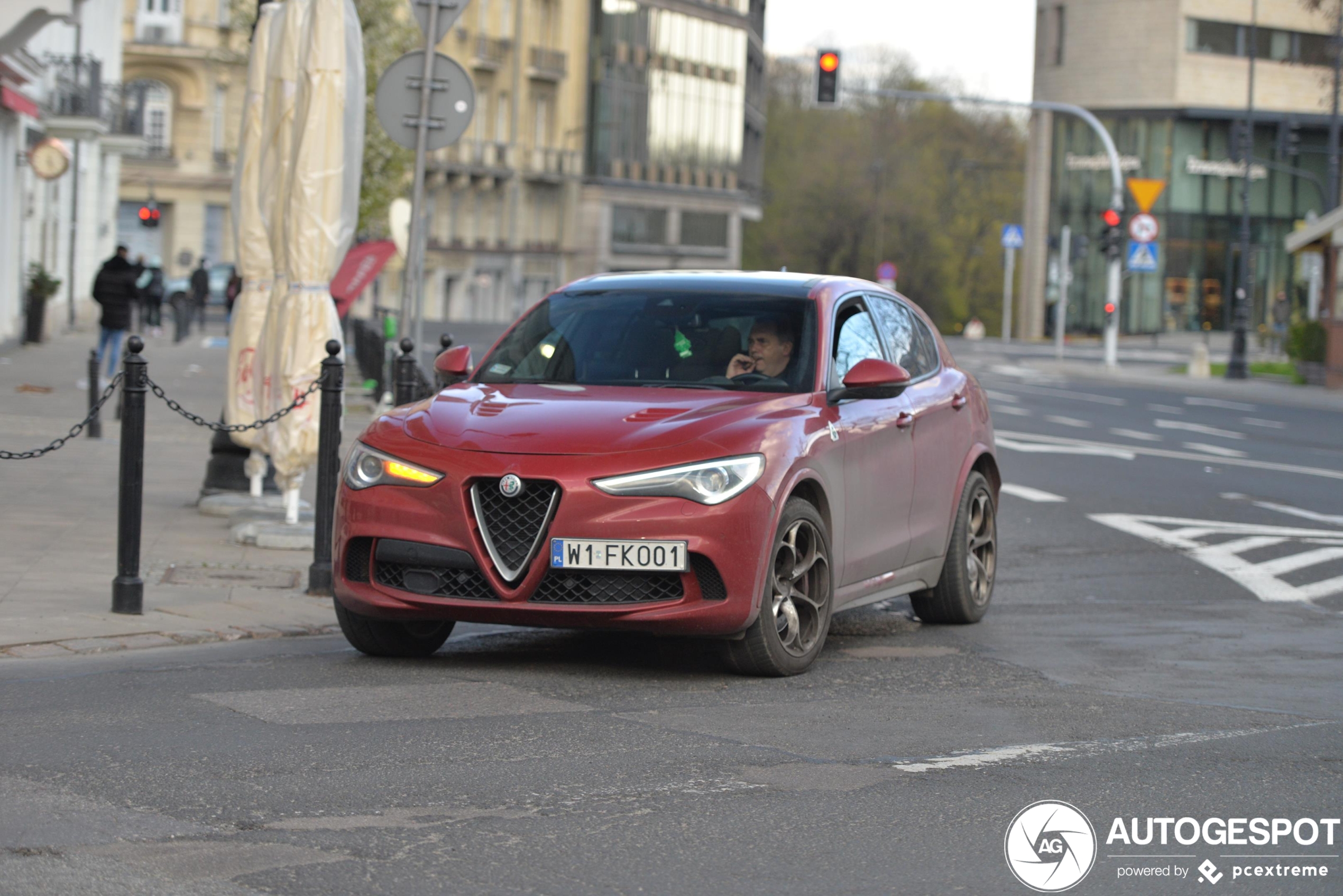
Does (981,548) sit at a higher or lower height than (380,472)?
lower

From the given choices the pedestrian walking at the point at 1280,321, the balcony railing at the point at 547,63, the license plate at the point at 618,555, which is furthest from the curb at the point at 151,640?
the balcony railing at the point at 547,63

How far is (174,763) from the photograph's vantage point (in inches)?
219

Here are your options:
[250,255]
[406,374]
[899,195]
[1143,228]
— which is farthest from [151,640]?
[899,195]

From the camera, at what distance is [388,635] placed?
7652 millimetres

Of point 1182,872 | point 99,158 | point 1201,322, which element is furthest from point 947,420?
point 1201,322

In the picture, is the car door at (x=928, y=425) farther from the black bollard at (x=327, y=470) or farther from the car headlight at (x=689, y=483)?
the black bollard at (x=327, y=470)

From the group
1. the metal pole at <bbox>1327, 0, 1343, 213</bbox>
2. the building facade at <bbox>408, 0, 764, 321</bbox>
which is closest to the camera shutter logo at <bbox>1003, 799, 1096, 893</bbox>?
the metal pole at <bbox>1327, 0, 1343, 213</bbox>

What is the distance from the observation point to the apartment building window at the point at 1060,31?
8069cm

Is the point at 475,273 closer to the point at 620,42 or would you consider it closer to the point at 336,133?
the point at 620,42

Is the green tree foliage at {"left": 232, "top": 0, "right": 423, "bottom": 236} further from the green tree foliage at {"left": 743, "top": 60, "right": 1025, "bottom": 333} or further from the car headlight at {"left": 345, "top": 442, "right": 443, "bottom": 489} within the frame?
the green tree foliage at {"left": 743, "top": 60, "right": 1025, "bottom": 333}

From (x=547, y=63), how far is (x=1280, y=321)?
3588cm

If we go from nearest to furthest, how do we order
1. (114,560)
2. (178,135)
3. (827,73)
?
1. (114,560)
2. (827,73)
3. (178,135)

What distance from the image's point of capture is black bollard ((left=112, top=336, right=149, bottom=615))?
859 centimetres

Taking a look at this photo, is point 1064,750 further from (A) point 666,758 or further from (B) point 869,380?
(B) point 869,380
